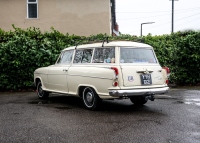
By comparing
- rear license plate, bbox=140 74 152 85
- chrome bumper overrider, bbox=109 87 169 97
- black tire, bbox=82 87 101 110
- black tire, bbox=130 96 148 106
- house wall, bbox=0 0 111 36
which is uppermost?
house wall, bbox=0 0 111 36

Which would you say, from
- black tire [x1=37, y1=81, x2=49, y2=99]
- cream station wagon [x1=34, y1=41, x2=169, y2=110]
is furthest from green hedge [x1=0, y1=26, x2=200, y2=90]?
cream station wagon [x1=34, y1=41, x2=169, y2=110]

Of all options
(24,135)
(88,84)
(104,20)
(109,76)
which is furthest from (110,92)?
(104,20)

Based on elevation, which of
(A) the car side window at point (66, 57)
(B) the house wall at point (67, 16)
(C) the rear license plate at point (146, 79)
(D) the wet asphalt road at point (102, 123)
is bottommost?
(D) the wet asphalt road at point (102, 123)

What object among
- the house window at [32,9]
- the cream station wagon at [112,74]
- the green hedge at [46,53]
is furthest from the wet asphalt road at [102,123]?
the house window at [32,9]

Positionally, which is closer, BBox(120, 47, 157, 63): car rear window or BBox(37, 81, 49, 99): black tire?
BBox(120, 47, 157, 63): car rear window

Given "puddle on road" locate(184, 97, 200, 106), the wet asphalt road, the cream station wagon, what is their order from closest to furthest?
the wet asphalt road, the cream station wagon, "puddle on road" locate(184, 97, 200, 106)

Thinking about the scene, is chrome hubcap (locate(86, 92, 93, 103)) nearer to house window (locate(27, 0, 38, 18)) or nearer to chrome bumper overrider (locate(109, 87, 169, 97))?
chrome bumper overrider (locate(109, 87, 169, 97))

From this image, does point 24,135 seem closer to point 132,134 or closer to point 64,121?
point 64,121

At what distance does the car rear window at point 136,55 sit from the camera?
7289 millimetres

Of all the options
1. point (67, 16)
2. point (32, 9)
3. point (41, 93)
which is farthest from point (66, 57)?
point (32, 9)

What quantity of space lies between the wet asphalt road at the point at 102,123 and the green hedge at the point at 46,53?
3.92 metres

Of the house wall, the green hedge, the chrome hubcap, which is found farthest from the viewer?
the house wall

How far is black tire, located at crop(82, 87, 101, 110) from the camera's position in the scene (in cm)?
730

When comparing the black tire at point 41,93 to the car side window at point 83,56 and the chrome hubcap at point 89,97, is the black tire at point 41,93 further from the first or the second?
the chrome hubcap at point 89,97
